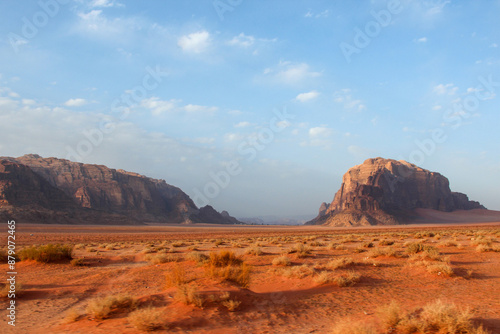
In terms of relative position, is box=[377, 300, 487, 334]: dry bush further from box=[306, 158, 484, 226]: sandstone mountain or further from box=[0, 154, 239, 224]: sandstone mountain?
box=[306, 158, 484, 226]: sandstone mountain

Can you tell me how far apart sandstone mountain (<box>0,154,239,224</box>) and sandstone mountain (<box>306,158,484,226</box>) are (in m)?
57.3

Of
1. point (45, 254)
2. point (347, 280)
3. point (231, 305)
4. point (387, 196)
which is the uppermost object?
point (387, 196)

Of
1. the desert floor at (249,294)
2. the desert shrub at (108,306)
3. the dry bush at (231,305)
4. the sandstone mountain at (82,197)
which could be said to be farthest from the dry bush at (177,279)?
the sandstone mountain at (82,197)

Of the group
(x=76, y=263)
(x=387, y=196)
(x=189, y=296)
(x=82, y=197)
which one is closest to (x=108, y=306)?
(x=189, y=296)

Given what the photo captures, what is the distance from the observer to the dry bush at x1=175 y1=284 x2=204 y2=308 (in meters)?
7.21

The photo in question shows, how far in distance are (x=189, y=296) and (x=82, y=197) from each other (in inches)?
4730

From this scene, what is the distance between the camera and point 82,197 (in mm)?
112750

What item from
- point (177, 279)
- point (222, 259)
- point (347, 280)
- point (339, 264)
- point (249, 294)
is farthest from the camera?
point (339, 264)

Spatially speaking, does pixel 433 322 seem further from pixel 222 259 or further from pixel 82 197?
pixel 82 197

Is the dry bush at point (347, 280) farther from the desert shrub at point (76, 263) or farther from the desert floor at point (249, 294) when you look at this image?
the desert shrub at point (76, 263)

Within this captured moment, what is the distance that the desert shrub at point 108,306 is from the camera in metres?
6.90

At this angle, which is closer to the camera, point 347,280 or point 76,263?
point 347,280

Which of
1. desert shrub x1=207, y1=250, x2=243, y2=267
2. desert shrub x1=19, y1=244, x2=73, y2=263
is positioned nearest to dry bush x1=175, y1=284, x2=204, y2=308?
desert shrub x1=207, y1=250, x2=243, y2=267

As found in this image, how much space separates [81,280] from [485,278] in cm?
1489
